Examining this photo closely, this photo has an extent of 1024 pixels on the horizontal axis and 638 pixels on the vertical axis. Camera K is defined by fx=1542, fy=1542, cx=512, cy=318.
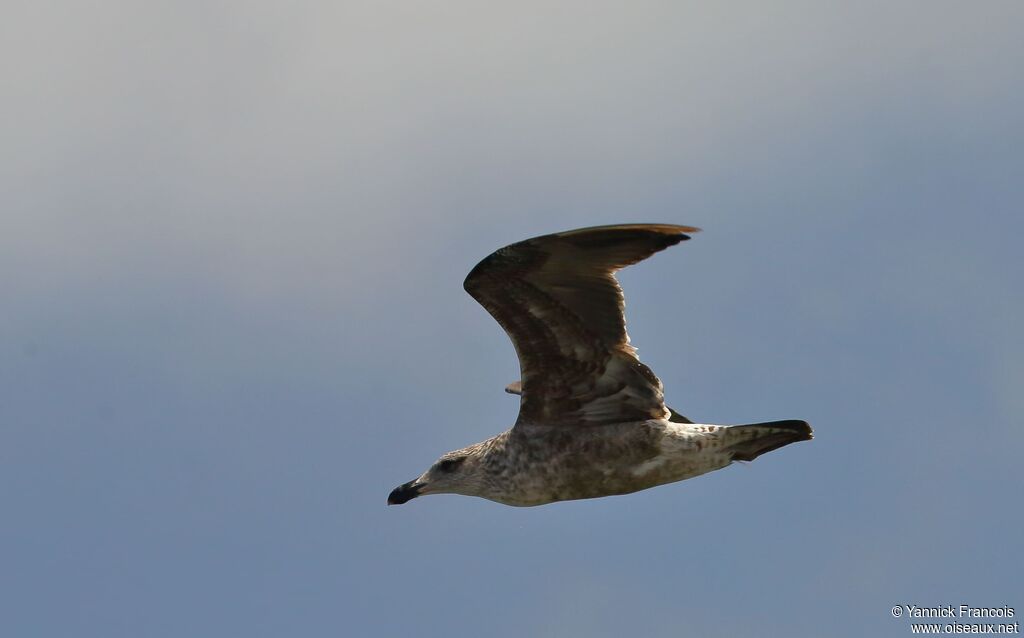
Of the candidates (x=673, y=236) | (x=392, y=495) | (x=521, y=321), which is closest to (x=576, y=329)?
(x=521, y=321)

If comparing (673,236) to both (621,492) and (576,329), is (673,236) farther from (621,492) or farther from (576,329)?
(621,492)

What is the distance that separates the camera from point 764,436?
14.7m

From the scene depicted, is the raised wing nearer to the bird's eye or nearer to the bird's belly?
the bird's belly

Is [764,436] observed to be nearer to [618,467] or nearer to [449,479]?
[618,467]

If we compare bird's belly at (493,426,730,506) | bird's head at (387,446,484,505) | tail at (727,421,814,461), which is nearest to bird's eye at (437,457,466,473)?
bird's head at (387,446,484,505)

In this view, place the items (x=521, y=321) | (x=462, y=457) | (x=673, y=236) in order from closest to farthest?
(x=673, y=236) → (x=521, y=321) → (x=462, y=457)

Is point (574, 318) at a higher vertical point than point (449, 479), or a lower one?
higher

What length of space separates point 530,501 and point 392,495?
1.61 meters

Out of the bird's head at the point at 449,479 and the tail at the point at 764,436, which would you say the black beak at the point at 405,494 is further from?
the tail at the point at 764,436

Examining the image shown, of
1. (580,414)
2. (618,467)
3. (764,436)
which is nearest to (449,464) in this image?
(580,414)

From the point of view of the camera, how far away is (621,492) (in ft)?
49.3

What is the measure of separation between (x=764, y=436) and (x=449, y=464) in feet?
10.6

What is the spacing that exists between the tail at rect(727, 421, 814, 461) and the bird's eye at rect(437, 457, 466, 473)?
2.75 meters

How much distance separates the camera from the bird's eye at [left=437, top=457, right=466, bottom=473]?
51.2ft
